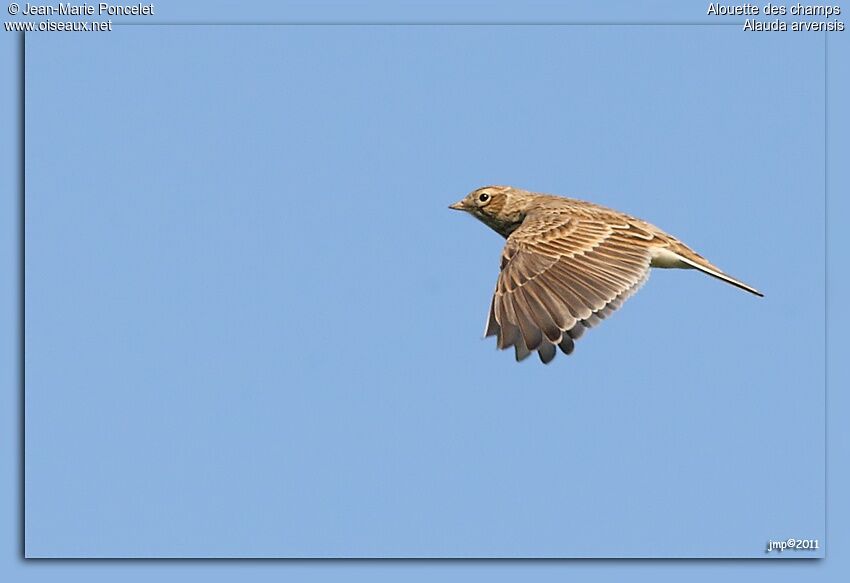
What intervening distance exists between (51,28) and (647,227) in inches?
228

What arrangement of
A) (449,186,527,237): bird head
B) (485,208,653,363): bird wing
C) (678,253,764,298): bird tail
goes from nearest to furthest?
(485,208,653,363): bird wing < (678,253,764,298): bird tail < (449,186,527,237): bird head

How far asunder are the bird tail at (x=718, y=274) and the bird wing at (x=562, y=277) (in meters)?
0.41

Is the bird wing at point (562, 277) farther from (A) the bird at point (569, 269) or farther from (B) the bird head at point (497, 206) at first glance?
(B) the bird head at point (497, 206)

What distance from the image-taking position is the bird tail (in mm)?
12898

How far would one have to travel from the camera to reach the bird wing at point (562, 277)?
447 inches

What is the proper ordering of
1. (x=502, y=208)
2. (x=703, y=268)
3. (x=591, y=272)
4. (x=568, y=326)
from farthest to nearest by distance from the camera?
1. (x=502, y=208)
2. (x=703, y=268)
3. (x=591, y=272)
4. (x=568, y=326)

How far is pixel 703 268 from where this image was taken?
13.2 meters

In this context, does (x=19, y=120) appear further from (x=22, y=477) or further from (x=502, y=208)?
(x=502, y=208)

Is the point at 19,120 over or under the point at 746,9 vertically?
under

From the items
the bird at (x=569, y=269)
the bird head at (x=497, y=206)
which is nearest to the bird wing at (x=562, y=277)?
the bird at (x=569, y=269)

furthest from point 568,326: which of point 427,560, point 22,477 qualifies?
point 22,477

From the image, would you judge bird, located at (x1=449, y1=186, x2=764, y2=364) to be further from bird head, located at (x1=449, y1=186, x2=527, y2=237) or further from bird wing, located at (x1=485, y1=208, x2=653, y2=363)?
bird head, located at (x1=449, y1=186, x2=527, y2=237)

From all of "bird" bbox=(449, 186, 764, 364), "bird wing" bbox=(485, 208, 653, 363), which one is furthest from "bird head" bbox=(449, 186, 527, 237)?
"bird wing" bbox=(485, 208, 653, 363)

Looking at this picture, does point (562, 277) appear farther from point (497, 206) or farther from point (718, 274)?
point (497, 206)
